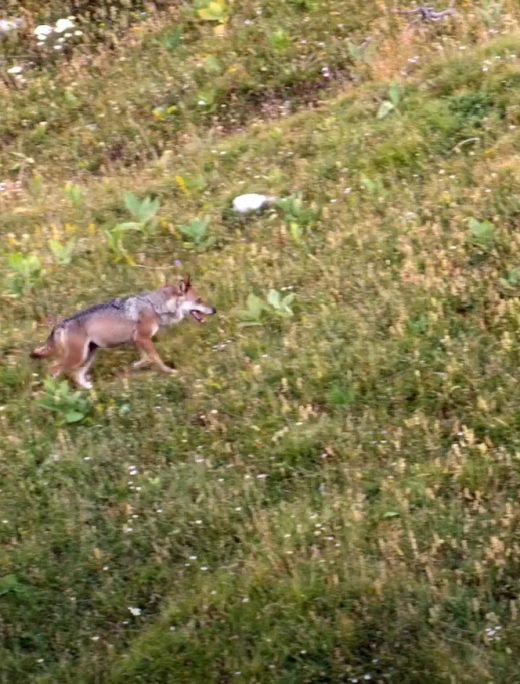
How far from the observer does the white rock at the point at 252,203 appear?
385 inches

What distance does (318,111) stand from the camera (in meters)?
11.0

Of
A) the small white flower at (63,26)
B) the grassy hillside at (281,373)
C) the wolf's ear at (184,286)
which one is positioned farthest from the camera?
the small white flower at (63,26)

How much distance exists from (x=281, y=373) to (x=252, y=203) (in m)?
2.53

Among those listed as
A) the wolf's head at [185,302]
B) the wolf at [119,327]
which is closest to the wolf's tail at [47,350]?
the wolf at [119,327]

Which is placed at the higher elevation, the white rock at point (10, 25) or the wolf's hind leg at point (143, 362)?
the white rock at point (10, 25)

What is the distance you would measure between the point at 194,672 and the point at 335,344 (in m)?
2.75

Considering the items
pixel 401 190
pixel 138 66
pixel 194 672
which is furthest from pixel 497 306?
pixel 138 66

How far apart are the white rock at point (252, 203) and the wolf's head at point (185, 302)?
59.2 inches

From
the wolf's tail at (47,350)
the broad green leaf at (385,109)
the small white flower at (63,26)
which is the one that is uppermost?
the broad green leaf at (385,109)

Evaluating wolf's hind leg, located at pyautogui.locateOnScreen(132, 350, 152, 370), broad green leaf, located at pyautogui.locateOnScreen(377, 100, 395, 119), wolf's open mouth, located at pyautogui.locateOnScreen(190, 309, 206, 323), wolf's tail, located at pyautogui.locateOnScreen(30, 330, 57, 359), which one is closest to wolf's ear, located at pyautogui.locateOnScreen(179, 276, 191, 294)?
wolf's open mouth, located at pyautogui.locateOnScreen(190, 309, 206, 323)

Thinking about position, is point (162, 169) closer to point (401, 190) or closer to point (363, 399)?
point (401, 190)

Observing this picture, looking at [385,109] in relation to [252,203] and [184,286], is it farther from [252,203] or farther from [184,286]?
[184,286]

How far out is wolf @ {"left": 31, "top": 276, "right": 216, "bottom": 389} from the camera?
823 centimetres

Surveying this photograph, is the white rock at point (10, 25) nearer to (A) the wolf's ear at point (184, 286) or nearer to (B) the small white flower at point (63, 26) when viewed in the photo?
(B) the small white flower at point (63, 26)
